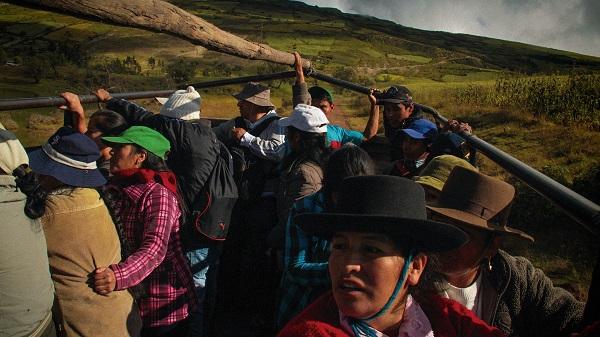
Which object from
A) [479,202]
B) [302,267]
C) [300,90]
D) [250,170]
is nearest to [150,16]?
[302,267]

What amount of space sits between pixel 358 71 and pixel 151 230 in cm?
5527

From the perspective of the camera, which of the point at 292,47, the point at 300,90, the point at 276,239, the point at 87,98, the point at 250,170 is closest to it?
the point at 276,239

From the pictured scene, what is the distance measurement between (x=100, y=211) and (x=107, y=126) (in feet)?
4.49

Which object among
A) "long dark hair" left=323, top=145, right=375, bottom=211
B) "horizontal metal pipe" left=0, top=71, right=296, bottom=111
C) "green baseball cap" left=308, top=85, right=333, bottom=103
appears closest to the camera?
"long dark hair" left=323, top=145, right=375, bottom=211

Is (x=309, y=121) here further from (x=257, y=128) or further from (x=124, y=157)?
(x=124, y=157)

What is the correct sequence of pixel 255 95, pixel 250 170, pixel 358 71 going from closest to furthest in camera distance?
pixel 250 170 → pixel 255 95 → pixel 358 71

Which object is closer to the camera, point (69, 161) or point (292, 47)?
point (69, 161)

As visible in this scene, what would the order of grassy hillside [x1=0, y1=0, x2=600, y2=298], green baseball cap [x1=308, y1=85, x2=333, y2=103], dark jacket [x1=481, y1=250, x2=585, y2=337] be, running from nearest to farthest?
dark jacket [x1=481, y1=250, x2=585, y2=337] → green baseball cap [x1=308, y1=85, x2=333, y2=103] → grassy hillside [x1=0, y1=0, x2=600, y2=298]

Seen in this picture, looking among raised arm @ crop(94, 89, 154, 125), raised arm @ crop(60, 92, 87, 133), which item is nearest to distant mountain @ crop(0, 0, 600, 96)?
raised arm @ crop(94, 89, 154, 125)

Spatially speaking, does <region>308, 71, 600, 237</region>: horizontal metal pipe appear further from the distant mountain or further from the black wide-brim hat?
the distant mountain

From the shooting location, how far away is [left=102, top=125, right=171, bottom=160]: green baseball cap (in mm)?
2434

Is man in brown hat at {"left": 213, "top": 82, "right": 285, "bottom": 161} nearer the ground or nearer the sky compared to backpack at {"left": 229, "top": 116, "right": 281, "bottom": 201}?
nearer the sky

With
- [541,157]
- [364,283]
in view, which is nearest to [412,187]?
[364,283]

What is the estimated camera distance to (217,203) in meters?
2.86
